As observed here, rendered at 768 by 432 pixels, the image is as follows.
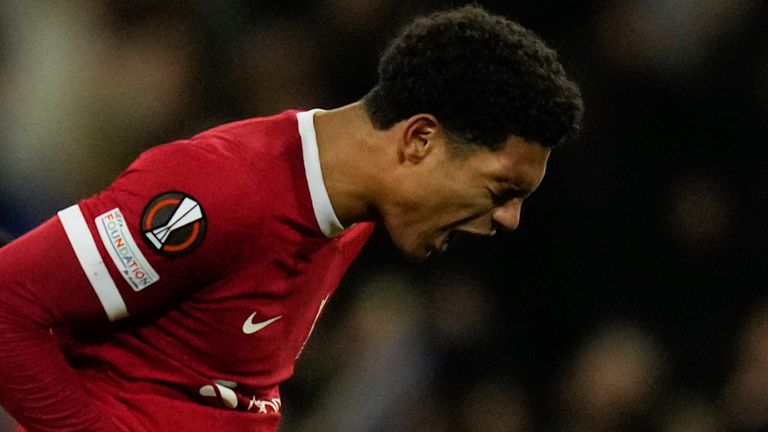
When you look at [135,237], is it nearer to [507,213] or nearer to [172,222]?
[172,222]

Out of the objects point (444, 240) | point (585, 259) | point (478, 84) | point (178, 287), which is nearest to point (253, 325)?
point (178, 287)

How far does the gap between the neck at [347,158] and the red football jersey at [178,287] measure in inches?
0.6

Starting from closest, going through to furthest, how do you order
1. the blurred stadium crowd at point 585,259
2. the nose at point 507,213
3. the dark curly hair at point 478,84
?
the dark curly hair at point 478,84
the nose at point 507,213
the blurred stadium crowd at point 585,259

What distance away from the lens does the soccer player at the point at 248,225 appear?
1008 mm

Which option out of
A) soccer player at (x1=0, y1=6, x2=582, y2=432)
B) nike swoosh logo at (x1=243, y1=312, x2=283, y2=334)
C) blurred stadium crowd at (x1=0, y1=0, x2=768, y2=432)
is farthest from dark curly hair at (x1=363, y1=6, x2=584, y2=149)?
blurred stadium crowd at (x1=0, y1=0, x2=768, y2=432)

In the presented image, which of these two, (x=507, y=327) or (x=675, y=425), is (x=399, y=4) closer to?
(x=507, y=327)

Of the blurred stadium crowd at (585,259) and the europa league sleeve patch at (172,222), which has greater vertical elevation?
the europa league sleeve patch at (172,222)

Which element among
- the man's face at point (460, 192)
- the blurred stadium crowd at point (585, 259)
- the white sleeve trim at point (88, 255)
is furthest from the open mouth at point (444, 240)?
the blurred stadium crowd at point (585, 259)

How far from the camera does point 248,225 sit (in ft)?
3.42

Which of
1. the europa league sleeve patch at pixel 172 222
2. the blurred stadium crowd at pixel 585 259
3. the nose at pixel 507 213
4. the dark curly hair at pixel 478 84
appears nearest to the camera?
the europa league sleeve patch at pixel 172 222

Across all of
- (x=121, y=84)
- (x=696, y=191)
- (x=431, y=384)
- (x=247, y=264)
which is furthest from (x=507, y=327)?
(x=247, y=264)

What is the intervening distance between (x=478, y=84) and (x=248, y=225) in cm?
27

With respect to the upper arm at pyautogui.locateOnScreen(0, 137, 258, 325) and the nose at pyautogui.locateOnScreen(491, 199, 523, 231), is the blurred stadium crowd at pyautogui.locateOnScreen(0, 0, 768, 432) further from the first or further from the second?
the upper arm at pyautogui.locateOnScreen(0, 137, 258, 325)

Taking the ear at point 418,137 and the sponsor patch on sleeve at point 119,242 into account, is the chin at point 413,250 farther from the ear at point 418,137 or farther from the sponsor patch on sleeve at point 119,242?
the sponsor patch on sleeve at point 119,242
